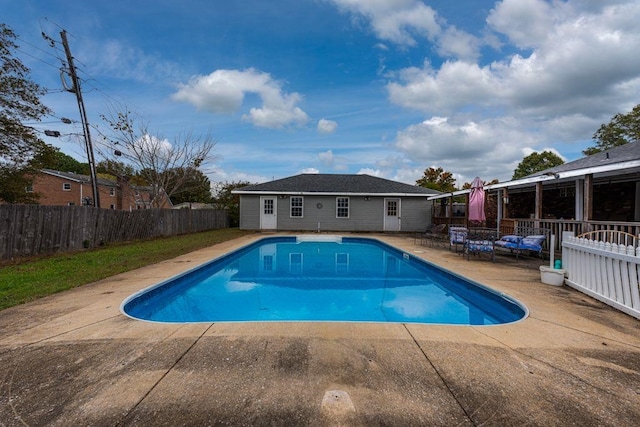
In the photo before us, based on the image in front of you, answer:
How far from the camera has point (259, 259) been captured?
1066 centimetres

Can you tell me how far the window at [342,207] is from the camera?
1898 cm

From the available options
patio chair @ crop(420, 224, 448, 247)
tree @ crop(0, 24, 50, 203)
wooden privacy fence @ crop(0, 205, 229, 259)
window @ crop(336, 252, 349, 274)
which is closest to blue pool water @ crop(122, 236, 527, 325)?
window @ crop(336, 252, 349, 274)

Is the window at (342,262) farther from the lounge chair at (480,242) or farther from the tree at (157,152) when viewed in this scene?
the tree at (157,152)

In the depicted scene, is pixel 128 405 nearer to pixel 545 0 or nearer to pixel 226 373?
pixel 226 373

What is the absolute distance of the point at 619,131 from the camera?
85.1 feet

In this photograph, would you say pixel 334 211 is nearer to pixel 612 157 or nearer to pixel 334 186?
pixel 334 186

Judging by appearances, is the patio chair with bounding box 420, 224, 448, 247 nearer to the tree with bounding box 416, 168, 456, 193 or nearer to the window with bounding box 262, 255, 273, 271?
the window with bounding box 262, 255, 273, 271

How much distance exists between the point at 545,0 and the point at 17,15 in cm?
1843

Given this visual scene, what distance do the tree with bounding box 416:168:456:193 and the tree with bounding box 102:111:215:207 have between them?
27952 mm

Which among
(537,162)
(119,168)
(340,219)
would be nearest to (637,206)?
(340,219)

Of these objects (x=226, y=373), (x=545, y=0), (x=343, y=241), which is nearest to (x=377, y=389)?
(x=226, y=373)

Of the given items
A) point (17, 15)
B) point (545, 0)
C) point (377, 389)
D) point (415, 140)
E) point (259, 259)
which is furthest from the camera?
point (415, 140)

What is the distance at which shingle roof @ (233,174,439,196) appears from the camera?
1870cm

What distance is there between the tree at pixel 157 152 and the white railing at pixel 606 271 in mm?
19963
